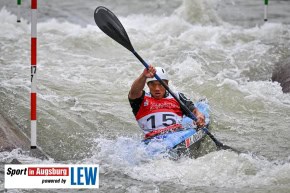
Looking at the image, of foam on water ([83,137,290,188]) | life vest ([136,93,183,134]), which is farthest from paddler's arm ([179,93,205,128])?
foam on water ([83,137,290,188])

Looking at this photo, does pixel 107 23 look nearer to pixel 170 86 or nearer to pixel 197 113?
pixel 197 113

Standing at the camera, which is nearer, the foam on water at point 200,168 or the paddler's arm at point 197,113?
the foam on water at point 200,168

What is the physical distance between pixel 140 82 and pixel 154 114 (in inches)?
21.2

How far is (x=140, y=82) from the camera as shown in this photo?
6543 mm

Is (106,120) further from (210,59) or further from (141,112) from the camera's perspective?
(210,59)

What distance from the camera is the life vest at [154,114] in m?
6.93

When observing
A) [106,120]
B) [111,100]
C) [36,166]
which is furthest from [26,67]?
[36,166]

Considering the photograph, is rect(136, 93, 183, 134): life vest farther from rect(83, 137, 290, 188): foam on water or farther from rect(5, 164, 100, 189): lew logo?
rect(5, 164, 100, 189): lew logo

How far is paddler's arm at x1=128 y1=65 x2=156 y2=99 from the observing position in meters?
6.42

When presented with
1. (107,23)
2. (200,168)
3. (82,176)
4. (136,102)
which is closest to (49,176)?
(82,176)

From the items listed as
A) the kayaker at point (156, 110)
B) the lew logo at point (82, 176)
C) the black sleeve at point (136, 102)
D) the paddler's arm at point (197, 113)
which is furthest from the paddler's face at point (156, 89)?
the lew logo at point (82, 176)

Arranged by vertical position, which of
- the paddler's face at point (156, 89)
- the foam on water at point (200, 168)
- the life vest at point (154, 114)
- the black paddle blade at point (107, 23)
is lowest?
the foam on water at point (200, 168)

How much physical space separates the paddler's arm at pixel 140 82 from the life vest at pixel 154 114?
0.59 feet

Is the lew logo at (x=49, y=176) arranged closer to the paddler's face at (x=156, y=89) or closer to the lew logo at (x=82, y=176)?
the lew logo at (x=82, y=176)
